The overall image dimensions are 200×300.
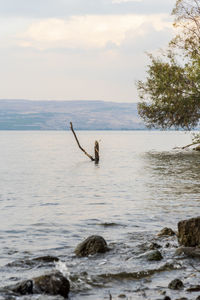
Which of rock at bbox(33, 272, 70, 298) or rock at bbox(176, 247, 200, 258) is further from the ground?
rock at bbox(33, 272, 70, 298)

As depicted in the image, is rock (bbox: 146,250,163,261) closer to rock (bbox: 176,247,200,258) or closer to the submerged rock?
rock (bbox: 176,247,200,258)

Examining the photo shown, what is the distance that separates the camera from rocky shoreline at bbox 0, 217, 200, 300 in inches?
346

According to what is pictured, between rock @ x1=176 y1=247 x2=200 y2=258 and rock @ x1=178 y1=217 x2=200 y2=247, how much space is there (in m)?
0.38

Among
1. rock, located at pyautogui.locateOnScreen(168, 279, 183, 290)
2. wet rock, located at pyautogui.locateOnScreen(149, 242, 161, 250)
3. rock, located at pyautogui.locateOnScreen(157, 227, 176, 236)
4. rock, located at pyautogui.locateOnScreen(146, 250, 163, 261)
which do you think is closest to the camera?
rock, located at pyautogui.locateOnScreen(168, 279, 183, 290)

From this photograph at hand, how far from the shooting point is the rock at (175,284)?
9.02m

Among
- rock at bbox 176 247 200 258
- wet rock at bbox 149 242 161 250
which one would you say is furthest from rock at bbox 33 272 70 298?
wet rock at bbox 149 242 161 250

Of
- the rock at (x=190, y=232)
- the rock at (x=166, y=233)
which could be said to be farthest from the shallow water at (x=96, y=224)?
the rock at (x=190, y=232)

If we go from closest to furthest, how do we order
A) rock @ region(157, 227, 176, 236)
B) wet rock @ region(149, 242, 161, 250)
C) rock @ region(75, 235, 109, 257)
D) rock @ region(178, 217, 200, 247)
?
1. rock @ region(178, 217, 200, 247)
2. rock @ region(75, 235, 109, 257)
3. wet rock @ region(149, 242, 161, 250)
4. rock @ region(157, 227, 176, 236)

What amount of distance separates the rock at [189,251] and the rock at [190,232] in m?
0.38

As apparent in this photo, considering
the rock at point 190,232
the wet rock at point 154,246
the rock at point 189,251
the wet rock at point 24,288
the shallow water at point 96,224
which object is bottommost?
the shallow water at point 96,224

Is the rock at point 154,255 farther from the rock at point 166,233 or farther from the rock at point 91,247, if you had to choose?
the rock at point 166,233

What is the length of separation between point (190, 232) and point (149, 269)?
7.12 feet

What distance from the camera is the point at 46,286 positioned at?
885 centimetres

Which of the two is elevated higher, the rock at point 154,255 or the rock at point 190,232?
the rock at point 190,232
